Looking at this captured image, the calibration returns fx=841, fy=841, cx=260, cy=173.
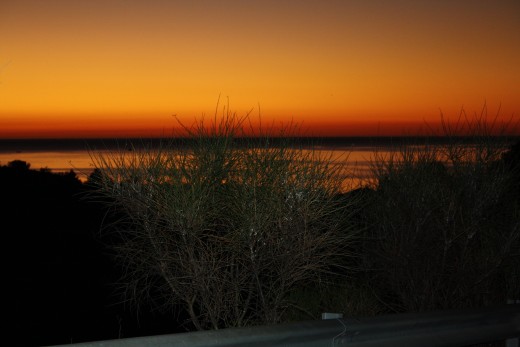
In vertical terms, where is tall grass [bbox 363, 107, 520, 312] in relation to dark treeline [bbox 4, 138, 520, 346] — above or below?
above

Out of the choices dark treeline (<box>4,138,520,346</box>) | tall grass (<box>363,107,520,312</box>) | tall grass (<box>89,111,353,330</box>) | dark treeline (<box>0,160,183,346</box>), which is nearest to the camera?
tall grass (<box>89,111,353,330</box>)

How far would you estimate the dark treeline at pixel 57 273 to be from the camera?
17922 mm

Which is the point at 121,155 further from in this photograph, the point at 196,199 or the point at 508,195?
the point at 508,195

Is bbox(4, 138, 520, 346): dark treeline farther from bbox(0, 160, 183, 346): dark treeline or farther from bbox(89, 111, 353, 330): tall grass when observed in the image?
bbox(89, 111, 353, 330): tall grass

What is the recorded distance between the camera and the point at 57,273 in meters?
21.0

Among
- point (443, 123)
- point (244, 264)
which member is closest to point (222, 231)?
point (244, 264)

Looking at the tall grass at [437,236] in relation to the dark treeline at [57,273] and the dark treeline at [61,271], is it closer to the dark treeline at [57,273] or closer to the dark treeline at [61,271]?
the dark treeline at [61,271]

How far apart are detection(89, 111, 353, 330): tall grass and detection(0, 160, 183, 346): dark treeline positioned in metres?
5.45

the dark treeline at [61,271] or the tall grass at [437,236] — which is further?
the dark treeline at [61,271]

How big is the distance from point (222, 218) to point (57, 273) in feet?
44.7

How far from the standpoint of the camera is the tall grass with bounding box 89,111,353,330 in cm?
819

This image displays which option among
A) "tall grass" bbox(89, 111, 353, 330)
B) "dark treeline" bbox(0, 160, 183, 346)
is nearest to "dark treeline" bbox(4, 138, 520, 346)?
"dark treeline" bbox(0, 160, 183, 346)

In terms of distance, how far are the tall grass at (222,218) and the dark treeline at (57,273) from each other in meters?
5.45

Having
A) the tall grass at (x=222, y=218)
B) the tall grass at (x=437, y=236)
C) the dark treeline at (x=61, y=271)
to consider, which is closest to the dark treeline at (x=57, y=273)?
the dark treeline at (x=61, y=271)
